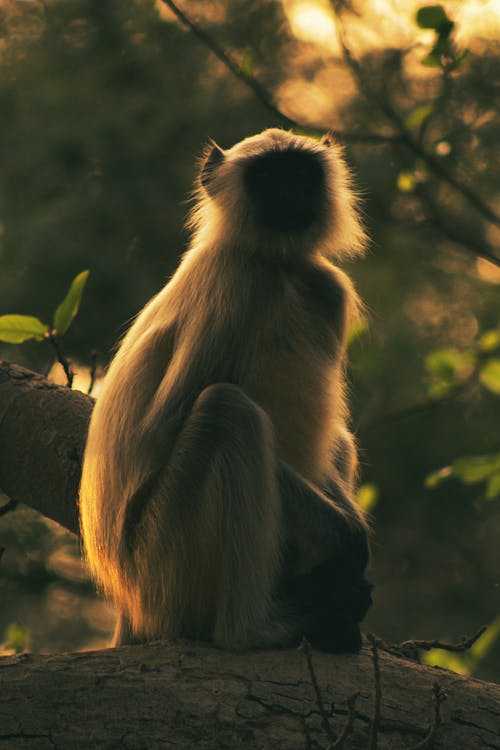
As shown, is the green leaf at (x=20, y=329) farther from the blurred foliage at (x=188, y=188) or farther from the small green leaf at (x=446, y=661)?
the blurred foliage at (x=188, y=188)

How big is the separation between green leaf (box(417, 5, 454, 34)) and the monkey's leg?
2.12 metres

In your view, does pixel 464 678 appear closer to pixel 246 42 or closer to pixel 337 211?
pixel 337 211

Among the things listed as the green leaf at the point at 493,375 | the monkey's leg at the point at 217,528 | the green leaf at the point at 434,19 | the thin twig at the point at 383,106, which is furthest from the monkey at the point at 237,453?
the green leaf at the point at 434,19

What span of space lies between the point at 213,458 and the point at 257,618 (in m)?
0.59

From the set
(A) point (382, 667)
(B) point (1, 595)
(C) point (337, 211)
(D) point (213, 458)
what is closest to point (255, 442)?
(D) point (213, 458)

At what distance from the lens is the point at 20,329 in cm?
440

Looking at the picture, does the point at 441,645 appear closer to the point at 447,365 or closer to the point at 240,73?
the point at 447,365

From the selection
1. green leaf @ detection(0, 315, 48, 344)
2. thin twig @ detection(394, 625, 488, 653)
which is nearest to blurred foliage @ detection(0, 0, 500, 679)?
green leaf @ detection(0, 315, 48, 344)

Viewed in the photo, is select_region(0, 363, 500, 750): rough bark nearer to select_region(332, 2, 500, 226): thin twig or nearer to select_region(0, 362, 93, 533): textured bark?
select_region(0, 362, 93, 533): textured bark

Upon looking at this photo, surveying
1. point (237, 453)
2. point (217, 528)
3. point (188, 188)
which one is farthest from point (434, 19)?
point (188, 188)

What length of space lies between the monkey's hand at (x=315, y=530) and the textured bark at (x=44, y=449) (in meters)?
1.10

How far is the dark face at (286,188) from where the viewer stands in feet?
15.1

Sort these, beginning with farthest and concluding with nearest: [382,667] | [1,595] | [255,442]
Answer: [1,595], [255,442], [382,667]

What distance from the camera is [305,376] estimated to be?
4.02 m
